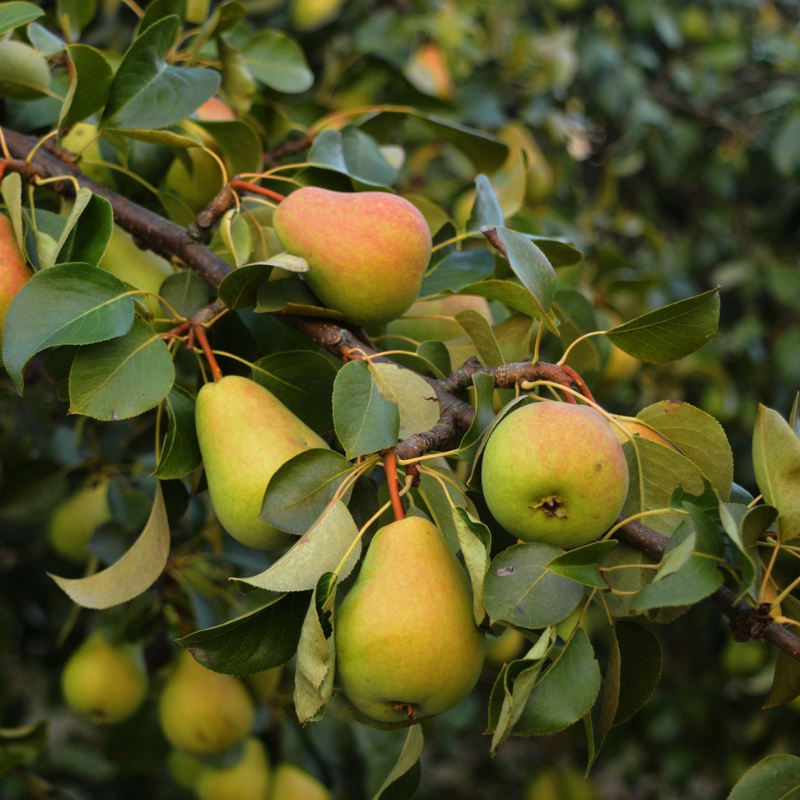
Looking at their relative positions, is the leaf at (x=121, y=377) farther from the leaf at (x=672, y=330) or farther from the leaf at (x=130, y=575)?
the leaf at (x=672, y=330)

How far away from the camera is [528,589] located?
57cm

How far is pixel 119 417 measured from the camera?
25.9 inches

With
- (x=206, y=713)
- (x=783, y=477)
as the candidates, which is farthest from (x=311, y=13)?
(x=783, y=477)

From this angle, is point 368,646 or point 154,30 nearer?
point 368,646

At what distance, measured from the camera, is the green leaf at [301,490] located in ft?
2.04

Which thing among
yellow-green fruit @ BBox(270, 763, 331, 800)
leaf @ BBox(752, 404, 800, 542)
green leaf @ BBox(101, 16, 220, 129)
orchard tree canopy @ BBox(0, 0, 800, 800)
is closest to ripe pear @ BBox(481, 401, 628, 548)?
orchard tree canopy @ BBox(0, 0, 800, 800)

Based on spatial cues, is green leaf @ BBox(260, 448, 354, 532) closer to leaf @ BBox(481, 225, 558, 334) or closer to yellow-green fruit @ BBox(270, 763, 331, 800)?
leaf @ BBox(481, 225, 558, 334)

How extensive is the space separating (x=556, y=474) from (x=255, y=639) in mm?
249

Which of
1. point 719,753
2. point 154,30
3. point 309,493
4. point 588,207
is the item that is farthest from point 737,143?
point 309,493

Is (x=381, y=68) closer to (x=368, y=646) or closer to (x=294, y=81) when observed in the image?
(x=294, y=81)

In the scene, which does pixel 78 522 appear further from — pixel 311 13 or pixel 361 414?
pixel 311 13

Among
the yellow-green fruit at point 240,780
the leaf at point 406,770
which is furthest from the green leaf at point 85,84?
the yellow-green fruit at point 240,780

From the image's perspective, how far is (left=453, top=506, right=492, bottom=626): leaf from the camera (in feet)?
1.87

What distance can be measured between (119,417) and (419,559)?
27 centimetres
